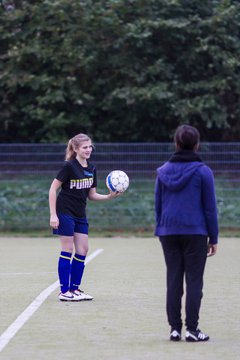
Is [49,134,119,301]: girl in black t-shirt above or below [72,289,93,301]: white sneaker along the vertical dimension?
above

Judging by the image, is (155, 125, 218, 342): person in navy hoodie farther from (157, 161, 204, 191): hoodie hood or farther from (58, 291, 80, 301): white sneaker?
(58, 291, 80, 301): white sneaker

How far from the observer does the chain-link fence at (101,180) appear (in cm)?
2306

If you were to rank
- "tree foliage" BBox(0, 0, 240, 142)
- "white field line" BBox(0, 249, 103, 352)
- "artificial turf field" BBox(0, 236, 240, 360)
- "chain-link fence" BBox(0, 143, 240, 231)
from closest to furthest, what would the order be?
1. "artificial turf field" BBox(0, 236, 240, 360)
2. "white field line" BBox(0, 249, 103, 352)
3. "chain-link fence" BBox(0, 143, 240, 231)
4. "tree foliage" BBox(0, 0, 240, 142)

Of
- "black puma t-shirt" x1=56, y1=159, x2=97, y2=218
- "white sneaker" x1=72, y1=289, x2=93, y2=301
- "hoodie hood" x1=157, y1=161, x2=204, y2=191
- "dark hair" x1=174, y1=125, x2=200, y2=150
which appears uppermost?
"dark hair" x1=174, y1=125, x2=200, y2=150

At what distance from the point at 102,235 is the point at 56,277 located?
9.34 meters

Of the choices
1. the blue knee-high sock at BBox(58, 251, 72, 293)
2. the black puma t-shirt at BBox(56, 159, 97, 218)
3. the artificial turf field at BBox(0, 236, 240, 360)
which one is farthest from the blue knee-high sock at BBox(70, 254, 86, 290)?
the black puma t-shirt at BBox(56, 159, 97, 218)

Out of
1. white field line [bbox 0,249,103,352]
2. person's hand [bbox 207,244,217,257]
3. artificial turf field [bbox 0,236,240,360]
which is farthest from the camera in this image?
white field line [bbox 0,249,103,352]

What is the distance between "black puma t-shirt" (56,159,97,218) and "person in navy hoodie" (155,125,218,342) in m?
2.80

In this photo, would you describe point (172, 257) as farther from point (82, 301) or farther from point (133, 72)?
point (133, 72)

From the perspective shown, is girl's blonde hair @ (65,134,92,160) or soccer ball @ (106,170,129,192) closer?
girl's blonde hair @ (65,134,92,160)

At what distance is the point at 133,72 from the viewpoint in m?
24.8

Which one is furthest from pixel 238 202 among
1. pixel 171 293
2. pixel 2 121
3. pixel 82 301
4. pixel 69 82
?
pixel 171 293

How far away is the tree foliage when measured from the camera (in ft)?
80.5

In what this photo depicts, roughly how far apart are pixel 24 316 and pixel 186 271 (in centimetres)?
219
